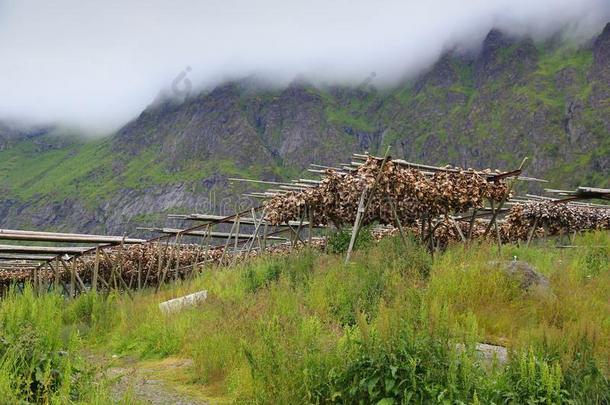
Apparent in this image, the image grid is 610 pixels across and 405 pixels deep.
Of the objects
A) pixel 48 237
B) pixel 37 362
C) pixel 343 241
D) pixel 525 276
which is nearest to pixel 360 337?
pixel 37 362

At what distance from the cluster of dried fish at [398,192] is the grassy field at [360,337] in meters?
1.72

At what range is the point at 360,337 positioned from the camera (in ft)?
18.3

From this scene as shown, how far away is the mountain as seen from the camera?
120000 millimetres

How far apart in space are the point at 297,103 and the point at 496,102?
62.6 meters

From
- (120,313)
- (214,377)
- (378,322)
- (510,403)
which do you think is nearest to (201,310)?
(120,313)

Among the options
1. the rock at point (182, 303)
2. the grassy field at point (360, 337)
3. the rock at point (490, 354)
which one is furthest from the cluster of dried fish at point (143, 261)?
the rock at point (490, 354)

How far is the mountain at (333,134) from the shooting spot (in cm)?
12000

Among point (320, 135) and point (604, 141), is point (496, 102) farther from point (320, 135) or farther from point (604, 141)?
point (320, 135)

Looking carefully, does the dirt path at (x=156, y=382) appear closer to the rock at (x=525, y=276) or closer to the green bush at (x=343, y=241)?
the rock at (x=525, y=276)

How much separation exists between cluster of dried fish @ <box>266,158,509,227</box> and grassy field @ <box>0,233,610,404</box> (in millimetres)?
1721

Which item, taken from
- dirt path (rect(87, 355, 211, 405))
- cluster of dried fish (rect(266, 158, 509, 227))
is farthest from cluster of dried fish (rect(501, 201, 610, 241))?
dirt path (rect(87, 355, 211, 405))

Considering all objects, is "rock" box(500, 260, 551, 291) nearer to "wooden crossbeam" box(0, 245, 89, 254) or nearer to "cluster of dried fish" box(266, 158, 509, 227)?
"cluster of dried fish" box(266, 158, 509, 227)

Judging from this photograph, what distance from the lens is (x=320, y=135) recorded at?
159875 mm

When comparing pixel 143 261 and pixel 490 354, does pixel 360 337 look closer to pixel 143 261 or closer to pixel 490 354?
pixel 490 354
